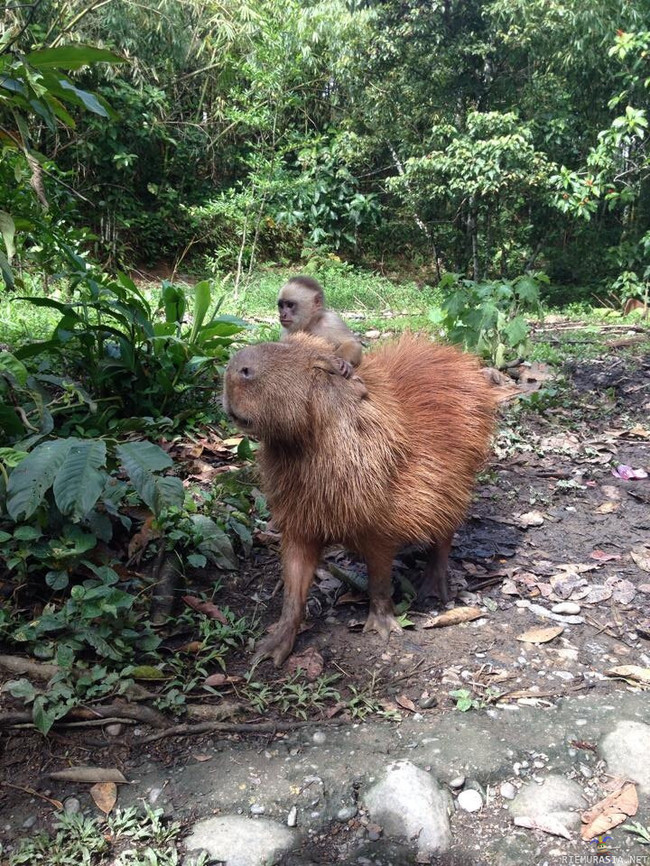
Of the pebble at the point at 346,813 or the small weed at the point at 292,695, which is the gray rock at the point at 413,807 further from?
the small weed at the point at 292,695

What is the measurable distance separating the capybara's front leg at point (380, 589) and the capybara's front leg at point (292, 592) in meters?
0.21

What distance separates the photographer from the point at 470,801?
1.82 m

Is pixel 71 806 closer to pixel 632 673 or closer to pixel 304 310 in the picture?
pixel 632 673

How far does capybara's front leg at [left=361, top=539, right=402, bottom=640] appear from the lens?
2564mm

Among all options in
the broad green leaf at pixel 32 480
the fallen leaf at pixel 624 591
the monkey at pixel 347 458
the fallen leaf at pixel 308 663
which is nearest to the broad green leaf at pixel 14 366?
the broad green leaf at pixel 32 480

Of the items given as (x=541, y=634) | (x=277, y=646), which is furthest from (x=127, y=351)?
(x=541, y=634)

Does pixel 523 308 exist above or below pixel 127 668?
above

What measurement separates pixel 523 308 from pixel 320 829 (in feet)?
15.4

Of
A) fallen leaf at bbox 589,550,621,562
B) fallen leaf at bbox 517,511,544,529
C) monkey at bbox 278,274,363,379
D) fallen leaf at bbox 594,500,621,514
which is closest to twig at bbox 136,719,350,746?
fallen leaf at bbox 589,550,621,562

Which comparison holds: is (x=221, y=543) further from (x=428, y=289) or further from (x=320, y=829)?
(x=428, y=289)

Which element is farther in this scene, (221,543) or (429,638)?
(221,543)

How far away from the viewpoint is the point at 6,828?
166 centimetres

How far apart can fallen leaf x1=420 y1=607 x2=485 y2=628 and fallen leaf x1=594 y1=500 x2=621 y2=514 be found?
1.13m

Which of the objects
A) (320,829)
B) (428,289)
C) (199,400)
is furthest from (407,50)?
(320,829)
